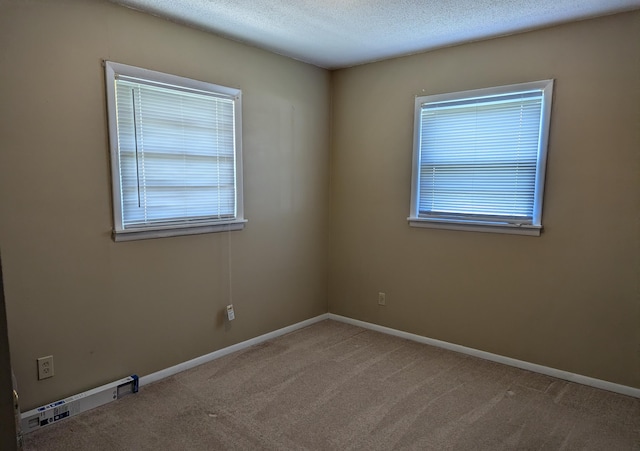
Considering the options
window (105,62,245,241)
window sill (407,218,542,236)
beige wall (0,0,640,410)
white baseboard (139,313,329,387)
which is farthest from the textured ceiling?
white baseboard (139,313,329,387)

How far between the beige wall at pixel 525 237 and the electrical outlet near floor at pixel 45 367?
2.59 meters

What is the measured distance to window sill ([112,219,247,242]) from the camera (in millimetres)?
2529

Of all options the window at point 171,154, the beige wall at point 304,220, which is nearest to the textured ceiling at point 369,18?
the beige wall at point 304,220

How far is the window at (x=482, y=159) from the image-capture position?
2.87 metres

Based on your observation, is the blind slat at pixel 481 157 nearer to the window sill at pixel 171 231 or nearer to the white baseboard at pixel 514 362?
the white baseboard at pixel 514 362

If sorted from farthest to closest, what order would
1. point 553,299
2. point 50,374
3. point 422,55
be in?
point 422,55, point 553,299, point 50,374

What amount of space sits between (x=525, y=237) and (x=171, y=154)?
2.69 m

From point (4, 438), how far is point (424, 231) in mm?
3181

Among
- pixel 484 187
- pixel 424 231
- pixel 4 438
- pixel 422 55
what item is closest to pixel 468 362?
pixel 424 231

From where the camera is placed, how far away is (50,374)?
7.52 feet

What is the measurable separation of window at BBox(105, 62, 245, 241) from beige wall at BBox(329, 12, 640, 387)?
129 centimetres

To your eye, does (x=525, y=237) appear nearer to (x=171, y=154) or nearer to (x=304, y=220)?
(x=304, y=220)

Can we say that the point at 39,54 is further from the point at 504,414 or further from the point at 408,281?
the point at 504,414

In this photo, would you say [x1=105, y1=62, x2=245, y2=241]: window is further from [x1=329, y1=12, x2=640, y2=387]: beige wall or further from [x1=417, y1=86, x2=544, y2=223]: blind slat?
[x1=417, y1=86, x2=544, y2=223]: blind slat
